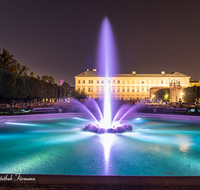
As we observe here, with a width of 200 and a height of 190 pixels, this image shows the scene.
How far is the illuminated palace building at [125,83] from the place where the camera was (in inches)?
2914

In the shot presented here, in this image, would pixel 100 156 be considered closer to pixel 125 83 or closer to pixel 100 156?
pixel 100 156

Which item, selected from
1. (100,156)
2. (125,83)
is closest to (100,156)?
(100,156)

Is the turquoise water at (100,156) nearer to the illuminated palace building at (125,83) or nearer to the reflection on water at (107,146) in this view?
the reflection on water at (107,146)

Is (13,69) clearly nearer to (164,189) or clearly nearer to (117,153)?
(117,153)

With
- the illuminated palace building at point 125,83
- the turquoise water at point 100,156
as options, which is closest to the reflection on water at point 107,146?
the turquoise water at point 100,156

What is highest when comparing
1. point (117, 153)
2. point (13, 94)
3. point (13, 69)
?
point (13, 69)

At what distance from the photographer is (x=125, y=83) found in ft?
246

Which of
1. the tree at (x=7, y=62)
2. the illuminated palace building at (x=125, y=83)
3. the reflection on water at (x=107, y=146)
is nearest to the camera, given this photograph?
the reflection on water at (x=107, y=146)

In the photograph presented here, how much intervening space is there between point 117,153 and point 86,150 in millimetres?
910

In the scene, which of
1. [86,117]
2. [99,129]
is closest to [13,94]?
[86,117]

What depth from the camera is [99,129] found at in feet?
25.0

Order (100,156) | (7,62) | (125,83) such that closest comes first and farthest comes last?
(100,156)
(7,62)
(125,83)

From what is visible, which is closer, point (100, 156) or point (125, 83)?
point (100, 156)

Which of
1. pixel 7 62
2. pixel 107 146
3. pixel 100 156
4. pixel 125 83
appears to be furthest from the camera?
pixel 125 83
